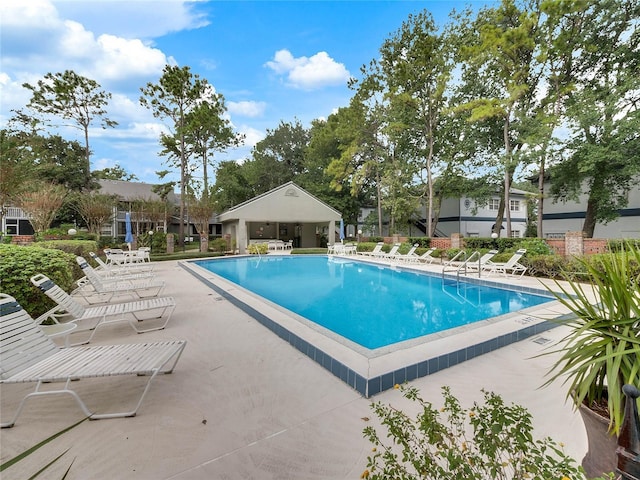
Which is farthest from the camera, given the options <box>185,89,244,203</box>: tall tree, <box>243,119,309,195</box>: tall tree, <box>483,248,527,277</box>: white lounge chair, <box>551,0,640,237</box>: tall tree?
<box>243,119,309,195</box>: tall tree

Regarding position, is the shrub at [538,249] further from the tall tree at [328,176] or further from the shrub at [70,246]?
the tall tree at [328,176]

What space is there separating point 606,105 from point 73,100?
36.0 m

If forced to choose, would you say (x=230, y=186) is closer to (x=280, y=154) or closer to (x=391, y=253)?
(x=280, y=154)

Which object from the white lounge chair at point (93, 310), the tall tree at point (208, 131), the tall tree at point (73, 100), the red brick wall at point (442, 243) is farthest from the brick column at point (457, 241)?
the tall tree at point (73, 100)

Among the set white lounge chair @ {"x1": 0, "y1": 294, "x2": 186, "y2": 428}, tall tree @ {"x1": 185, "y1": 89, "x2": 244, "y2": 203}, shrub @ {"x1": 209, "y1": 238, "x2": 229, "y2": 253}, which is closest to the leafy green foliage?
white lounge chair @ {"x1": 0, "y1": 294, "x2": 186, "y2": 428}

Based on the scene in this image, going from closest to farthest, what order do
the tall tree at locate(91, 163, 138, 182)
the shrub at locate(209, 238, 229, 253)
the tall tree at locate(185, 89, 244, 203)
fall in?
the shrub at locate(209, 238, 229, 253)
the tall tree at locate(185, 89, 244, 203)
the tall tree at locate(91, 163, 138, 182)

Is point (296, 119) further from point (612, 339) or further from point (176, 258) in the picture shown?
point (612, 339)

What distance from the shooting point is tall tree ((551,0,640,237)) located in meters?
13.8

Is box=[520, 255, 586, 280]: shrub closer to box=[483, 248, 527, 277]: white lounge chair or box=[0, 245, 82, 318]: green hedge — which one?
box=[483, 248, 527, 277]: white lounge chair

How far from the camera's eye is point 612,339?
174cm

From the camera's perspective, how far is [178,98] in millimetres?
23078

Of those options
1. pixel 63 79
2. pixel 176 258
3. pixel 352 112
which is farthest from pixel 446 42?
pixel 63 79

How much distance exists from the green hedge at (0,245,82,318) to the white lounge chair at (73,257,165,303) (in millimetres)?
685

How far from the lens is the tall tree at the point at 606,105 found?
1380cm
